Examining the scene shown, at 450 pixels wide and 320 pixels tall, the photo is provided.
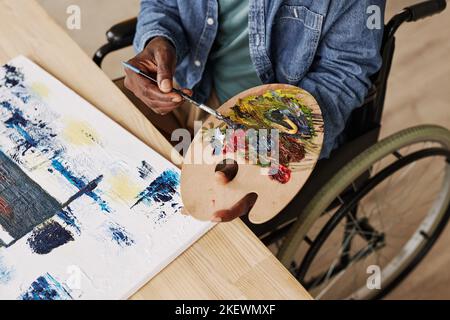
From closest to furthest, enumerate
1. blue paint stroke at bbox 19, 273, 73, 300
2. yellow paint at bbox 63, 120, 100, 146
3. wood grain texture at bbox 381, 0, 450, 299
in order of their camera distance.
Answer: blue paint stroke at bbox 19, 273, 73, 300, yellow paint at bbox 63, 120, 100, 146, wood grain texture at bbox 381, 0, 450, 299

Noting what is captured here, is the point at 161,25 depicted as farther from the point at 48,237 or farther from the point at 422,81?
the point at 422,81

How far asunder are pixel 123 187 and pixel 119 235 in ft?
0.25

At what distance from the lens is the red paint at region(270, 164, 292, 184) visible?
0.75m

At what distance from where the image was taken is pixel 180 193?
764 millimetres

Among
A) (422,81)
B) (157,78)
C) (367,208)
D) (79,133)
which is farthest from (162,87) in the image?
(422,81)

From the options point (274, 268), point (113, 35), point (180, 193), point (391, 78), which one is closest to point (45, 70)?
point (113, 35)

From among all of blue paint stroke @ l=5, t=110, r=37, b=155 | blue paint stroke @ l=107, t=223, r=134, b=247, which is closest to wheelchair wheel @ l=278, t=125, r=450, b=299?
blue paint stroke @ l=107, t=223, r=134, b=247

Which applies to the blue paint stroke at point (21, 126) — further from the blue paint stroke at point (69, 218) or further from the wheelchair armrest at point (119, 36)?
the wheelchair armrest at point (119, 36)

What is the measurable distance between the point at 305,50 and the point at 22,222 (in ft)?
1.77

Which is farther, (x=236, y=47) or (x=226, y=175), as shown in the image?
(x=236, y=47)

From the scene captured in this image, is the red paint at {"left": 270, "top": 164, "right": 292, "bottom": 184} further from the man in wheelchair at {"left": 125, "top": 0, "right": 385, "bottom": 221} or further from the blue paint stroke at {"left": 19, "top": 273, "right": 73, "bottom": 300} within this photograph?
the blue paint stroke at {"left": 19, "top": 273, "right": 73, "bottom": 300}

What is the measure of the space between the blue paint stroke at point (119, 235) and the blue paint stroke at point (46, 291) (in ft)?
0.30

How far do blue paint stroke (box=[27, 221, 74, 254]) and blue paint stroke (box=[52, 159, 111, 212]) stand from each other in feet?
0.20
